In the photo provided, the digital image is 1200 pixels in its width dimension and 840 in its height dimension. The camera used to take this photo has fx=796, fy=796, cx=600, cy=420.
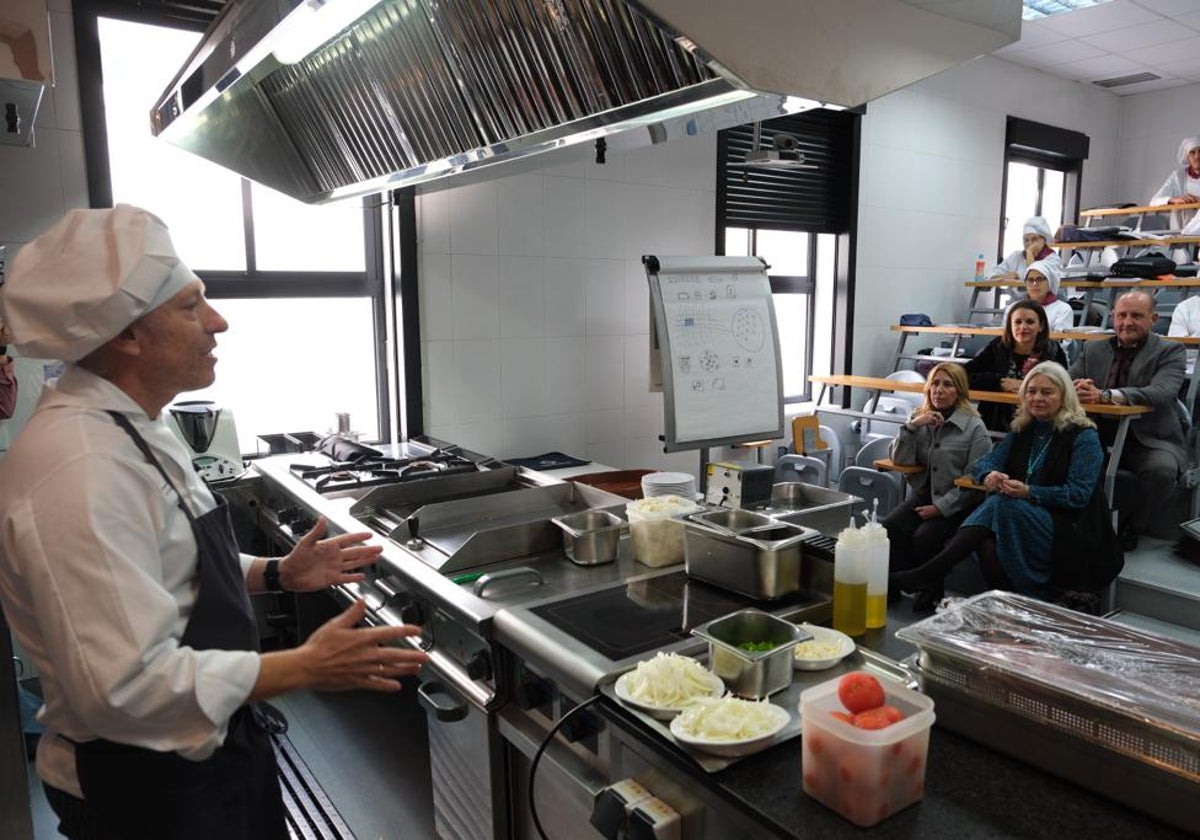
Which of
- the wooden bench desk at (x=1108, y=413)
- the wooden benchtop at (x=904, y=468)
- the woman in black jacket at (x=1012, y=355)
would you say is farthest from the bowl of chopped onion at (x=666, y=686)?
the woman in black jacket at (x=1012, y=355)

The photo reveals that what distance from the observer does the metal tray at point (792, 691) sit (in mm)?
1068

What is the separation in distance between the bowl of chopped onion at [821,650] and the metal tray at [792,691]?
1cm

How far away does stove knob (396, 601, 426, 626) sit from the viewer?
1.80 metres

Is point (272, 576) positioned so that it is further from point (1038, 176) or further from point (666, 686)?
point (1038, 176)

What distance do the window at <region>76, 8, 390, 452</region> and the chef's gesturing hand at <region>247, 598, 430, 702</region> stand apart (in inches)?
88.8

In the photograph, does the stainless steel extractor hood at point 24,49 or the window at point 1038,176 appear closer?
the stainless steel extractor hood at point 24,49

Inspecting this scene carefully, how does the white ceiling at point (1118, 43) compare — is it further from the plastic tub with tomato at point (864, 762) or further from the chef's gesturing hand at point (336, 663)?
the chef's gesturing hand at point (336, 663)

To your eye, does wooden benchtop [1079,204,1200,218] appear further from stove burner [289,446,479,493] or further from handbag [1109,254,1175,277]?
stove burner [289,446,479,493]

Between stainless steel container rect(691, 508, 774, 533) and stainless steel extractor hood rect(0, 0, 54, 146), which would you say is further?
stainless steel extractor hood rect(0, 0, 54, 146)

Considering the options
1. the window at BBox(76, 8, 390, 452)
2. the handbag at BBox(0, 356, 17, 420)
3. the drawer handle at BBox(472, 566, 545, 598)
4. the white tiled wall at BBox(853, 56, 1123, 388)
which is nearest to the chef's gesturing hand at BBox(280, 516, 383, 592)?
the drawer handle at BBox(472, 566, 545, 598)

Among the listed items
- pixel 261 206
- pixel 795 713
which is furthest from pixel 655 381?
pixel 795 713

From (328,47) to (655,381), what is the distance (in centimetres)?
195

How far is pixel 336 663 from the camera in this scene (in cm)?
110

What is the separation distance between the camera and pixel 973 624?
48.9 inches
